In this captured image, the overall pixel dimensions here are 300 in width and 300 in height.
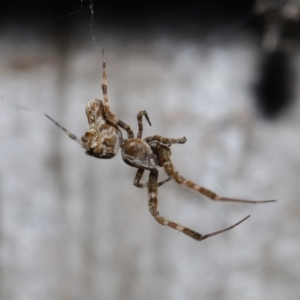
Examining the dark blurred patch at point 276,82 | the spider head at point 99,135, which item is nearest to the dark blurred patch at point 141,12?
the dark blurred patch at point 276,82

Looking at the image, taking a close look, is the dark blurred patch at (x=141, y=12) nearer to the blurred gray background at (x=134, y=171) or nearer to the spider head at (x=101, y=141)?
the blurred gray background at (x=134, y=171)

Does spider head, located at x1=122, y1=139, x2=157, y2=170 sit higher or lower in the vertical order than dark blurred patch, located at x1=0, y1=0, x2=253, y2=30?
lower

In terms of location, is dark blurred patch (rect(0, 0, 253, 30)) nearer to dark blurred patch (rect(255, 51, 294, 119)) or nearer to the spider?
dark blurred patch (rect(255, 51, 294, 119))

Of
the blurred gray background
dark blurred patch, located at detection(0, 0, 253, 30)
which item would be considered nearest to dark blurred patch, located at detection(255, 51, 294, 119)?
the blurred gray background

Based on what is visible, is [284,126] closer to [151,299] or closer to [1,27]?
[151,299]

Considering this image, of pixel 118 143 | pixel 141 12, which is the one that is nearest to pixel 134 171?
pixel 141 12

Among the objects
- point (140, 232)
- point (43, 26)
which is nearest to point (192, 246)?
point (140, 232)

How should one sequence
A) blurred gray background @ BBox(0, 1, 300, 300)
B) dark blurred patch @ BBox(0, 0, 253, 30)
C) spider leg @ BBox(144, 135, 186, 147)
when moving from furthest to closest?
1. blurred gray background @ BBox(0, 1, 300, 300)
2. dark blurred patch @ BBox(0, 0, 253, 30)
3. spider leg @ BBox(144, 135, 186, 147)
